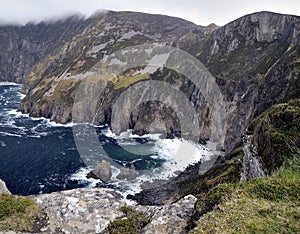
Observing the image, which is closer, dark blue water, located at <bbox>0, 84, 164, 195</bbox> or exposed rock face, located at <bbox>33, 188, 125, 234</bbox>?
exposed rock face, located at <bbox>33, 188, 125, 234</bbox>

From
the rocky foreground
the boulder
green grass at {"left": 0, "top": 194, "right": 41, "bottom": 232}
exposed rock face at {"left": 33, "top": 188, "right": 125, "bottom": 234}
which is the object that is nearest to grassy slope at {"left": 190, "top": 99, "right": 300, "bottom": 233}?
the rocky foreground

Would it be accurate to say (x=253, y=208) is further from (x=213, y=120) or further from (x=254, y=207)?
(x=213, y=120)

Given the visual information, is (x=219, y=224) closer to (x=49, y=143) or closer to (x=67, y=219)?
(x=67, y=219)

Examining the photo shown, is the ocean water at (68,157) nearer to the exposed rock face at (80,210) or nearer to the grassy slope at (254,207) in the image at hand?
the exposed rock face at (80,210)

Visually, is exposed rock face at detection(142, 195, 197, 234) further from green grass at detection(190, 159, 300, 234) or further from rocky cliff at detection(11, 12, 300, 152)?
rocky cliff at detection(11, 12, 300, 152)

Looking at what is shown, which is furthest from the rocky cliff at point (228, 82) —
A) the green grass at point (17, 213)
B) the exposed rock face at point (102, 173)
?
the green grass at point (17, 213)

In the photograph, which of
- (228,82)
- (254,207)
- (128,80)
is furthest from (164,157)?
(254,207)
